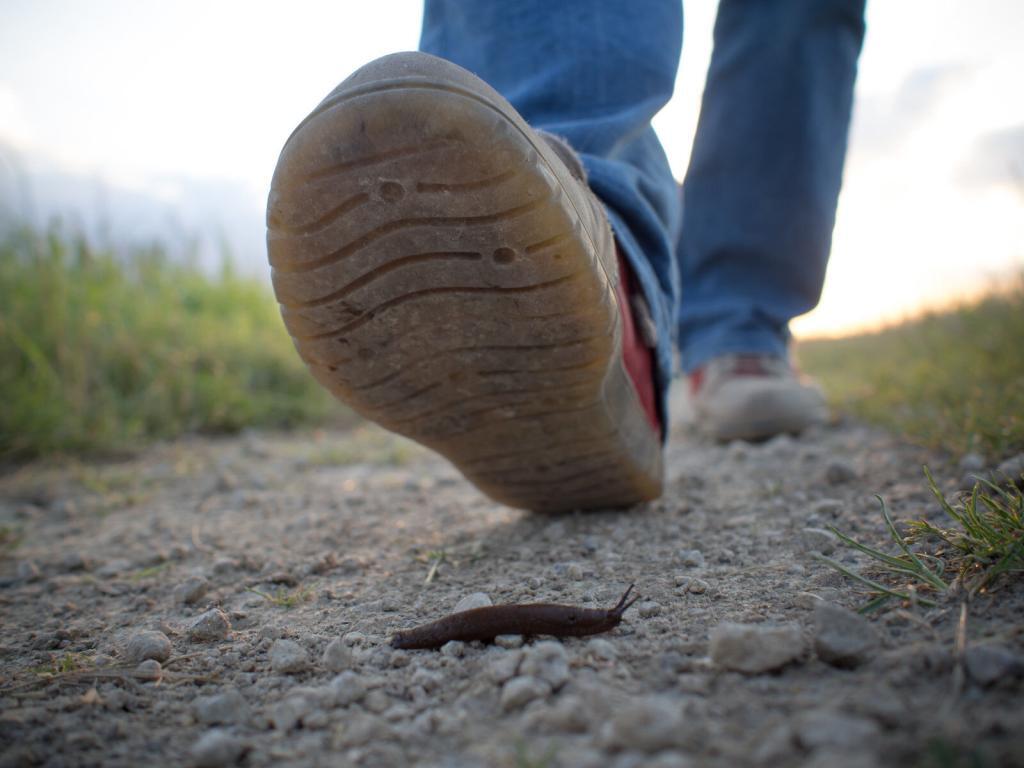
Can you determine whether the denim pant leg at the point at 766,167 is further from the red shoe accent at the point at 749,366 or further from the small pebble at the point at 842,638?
the small pebble at the point at 842,638

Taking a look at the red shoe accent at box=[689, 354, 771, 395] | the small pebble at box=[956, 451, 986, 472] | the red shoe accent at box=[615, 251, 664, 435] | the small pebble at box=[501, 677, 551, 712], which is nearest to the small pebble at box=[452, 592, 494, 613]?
the small pebble at box=[501, 677, 551, 712]

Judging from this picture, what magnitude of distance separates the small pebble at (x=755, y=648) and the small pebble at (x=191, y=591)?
84 centimetres

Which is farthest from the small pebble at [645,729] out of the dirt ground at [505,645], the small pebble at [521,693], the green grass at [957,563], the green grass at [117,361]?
the green grass at [117,361]

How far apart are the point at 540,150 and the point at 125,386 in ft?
9.15

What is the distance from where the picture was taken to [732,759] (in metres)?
0.60

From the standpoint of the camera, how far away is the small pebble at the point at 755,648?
74 centimetres

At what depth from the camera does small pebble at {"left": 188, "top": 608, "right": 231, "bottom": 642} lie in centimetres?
100

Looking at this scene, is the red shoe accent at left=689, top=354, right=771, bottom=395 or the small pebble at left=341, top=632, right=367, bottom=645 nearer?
the small pebble at left=341, top=632, right=367, bottom=645

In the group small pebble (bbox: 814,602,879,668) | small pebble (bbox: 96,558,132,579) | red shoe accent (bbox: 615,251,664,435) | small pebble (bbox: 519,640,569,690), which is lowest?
small pebble (bbox: 96,558,132,579)

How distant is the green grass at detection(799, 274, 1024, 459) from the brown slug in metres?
1.06

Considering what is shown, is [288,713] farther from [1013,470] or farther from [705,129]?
[705,129]

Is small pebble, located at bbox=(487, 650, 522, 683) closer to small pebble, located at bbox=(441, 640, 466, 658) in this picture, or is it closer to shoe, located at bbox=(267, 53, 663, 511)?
small pebble, located at bbox=(441, 640, 466, 658)

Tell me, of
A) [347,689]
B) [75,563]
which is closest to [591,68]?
[347,689]

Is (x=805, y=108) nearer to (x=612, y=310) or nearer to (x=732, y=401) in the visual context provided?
(x=732, y=401)
